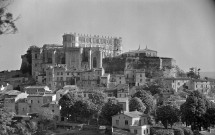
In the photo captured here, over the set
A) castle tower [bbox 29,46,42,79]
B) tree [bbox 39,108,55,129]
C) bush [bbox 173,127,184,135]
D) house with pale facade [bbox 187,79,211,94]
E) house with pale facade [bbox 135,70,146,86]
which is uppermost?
castle tower [bbox 29,46,42,79]

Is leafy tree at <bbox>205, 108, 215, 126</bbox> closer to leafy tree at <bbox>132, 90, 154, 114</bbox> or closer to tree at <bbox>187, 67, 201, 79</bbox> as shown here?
leafy tree at <bbox>132, 90, 154, 114</bbox>

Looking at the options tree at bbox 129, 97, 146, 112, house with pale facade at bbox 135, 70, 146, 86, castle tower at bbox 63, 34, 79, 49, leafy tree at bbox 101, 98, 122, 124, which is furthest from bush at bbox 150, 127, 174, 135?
castle tower at bbox 63, 34, 79, 49

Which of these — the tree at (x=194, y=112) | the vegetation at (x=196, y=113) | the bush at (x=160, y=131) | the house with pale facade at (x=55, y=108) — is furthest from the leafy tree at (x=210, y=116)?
the house with pale facade at (x=55, y=108)

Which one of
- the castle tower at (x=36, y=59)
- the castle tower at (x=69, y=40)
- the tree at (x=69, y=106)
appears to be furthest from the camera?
the castle tower at (x=69, y=40)

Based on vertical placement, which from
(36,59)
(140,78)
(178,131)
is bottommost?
(178,131)

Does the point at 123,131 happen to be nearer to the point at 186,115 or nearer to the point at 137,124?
the point at 137,124

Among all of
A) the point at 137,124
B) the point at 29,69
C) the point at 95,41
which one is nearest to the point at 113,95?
the point at 137,124

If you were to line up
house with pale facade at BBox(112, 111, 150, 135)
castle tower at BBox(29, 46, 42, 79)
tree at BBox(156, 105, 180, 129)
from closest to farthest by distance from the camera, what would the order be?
house with pale facade at BBox(112, 111, 150, 135)
tree at BBox(156, 105, 180, 129)
castle tower at BBox(29, 46, 42, 79)

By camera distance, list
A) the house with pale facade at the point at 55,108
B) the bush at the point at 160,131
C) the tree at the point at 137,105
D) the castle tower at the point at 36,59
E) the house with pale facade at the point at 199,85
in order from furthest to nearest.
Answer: the castle tower at the point at 36,59, the house with pale facade at the point at 199,85, the house with pale facade at the point at 55,108, the tree at the point at 137,105, the bush at the point at 160,131

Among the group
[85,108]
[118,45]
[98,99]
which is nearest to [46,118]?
[85,108]

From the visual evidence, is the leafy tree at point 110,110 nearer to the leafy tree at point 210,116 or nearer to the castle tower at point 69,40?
the leafy tree at point 210,116

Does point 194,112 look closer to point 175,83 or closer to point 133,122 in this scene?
point 133,122

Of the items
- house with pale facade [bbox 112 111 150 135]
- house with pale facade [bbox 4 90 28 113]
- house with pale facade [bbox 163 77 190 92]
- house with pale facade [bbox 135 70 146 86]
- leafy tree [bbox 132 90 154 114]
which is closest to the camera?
house with pale facade [bbox 112 111 150 135]
